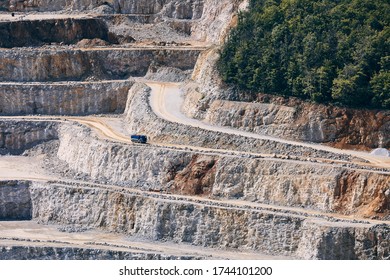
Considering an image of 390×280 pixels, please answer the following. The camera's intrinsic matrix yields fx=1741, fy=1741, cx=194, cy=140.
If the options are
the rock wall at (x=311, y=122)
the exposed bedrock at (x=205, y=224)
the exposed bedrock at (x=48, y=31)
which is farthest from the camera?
the exposed bedrock at (x=48, y=31)

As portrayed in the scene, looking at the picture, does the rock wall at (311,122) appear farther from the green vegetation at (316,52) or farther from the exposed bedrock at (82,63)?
the exposed bedrock at (82,63)

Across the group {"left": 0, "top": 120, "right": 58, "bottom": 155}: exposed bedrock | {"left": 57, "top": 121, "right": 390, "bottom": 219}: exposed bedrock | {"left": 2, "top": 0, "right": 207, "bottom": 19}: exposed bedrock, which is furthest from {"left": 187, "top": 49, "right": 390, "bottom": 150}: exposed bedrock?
{"left": 2, "top": 0, "right": 207, "bottom": 19}: exposed bedrock

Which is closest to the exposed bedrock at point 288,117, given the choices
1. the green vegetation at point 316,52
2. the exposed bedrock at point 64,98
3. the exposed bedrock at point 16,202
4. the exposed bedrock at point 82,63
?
the green vegetation at point 316,52

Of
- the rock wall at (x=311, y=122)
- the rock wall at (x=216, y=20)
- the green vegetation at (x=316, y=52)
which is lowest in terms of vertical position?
the rock wall at (x=216, y=20)

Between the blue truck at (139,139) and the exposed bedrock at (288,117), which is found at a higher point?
the exposed bedrock at (288,117)

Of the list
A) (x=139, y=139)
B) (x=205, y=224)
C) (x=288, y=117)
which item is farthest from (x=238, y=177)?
(x=139, y=139)

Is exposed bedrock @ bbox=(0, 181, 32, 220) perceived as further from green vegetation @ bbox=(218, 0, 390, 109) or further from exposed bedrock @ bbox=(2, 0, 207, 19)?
exposed bedrock @ bbox=(2, 0, 207, 19)

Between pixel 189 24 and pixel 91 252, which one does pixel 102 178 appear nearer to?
pixel 91 252
